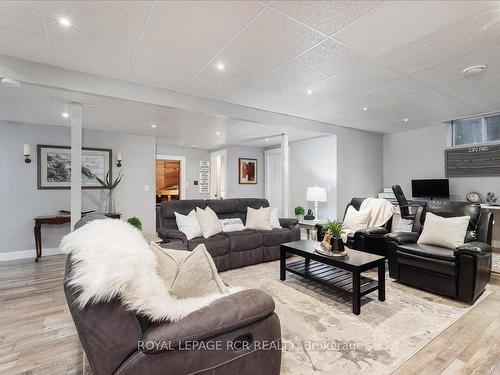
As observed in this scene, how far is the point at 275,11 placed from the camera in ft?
6.18

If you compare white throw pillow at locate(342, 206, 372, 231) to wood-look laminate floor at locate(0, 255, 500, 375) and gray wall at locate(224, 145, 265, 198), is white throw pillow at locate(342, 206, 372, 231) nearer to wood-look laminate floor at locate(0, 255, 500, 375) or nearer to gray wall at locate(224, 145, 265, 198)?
wood-look laminate floor at locate(0, 255, 500, 375)

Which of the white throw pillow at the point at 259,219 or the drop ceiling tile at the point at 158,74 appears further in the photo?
the white throw pillow at the point at 259,219

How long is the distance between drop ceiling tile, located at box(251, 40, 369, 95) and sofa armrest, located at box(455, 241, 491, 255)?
6.92ft

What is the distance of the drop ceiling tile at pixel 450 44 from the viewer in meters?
2.03

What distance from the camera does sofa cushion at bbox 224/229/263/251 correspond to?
11.7ft

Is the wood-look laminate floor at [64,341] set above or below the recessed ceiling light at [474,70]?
below

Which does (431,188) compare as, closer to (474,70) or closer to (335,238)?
(474,70)

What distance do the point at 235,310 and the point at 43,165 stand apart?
16.3 feet

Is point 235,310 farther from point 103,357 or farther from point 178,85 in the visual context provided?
point 178,85

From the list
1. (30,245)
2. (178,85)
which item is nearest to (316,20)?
(178,85)

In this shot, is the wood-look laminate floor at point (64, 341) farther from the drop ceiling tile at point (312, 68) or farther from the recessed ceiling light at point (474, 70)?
the drop ceiling tile at point (312, 68)

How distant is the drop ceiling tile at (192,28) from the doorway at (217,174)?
15.8 ft

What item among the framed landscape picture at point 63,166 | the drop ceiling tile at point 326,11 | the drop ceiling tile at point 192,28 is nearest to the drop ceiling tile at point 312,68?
the drop ceiling tile at point 326,11

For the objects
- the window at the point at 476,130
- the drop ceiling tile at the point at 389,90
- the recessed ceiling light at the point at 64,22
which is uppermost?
the drop ceiling tile at the point at 389,90
